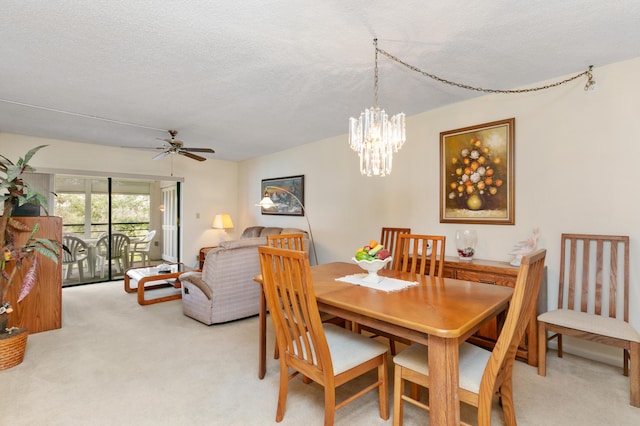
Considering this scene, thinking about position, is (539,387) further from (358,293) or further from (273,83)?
(273,83)

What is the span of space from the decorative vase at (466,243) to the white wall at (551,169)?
123 mm

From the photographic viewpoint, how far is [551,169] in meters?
2.81

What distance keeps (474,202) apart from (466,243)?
441 millimetres

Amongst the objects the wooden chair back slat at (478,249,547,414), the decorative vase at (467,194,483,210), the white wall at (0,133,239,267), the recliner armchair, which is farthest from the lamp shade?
the wooden chair back slat at (478,249,547,414)

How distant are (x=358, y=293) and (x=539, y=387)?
5.06 ft

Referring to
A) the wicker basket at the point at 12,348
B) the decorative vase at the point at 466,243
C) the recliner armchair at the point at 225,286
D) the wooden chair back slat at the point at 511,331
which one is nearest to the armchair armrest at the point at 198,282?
the recliner armchair at the point at 225,286

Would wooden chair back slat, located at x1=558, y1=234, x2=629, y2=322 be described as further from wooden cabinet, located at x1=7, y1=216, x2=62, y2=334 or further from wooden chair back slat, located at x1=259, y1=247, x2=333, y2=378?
wooden cabinet, located at x1=7, y1=216, x2=62, y2=334

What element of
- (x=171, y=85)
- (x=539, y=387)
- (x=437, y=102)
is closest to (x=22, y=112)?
(x=171, y=85)

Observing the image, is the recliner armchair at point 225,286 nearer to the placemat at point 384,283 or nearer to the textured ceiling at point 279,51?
the placemat at point 384,283

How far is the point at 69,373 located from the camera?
2432 mm

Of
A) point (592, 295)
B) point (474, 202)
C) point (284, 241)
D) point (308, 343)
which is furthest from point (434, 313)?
point (474, 202)

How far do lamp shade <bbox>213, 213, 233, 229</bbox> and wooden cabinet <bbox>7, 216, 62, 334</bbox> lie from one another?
3.23 meters

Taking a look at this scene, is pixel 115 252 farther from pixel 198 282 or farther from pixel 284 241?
pixel 284 241

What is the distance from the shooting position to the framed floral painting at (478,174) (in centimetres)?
304
